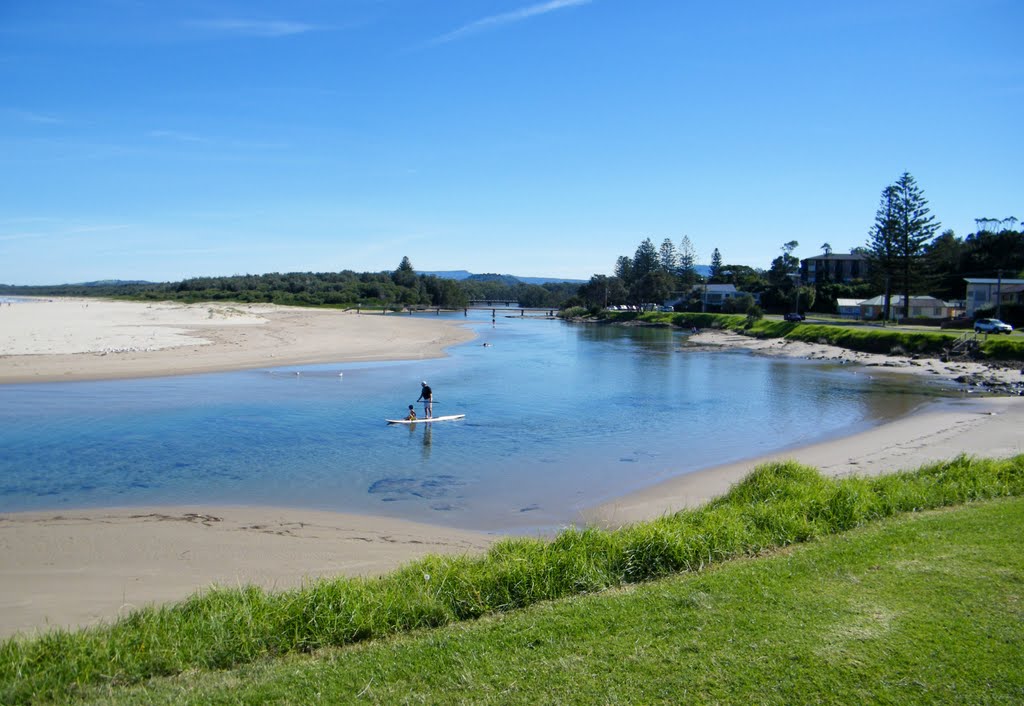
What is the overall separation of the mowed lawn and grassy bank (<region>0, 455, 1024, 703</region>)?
0.29 meters

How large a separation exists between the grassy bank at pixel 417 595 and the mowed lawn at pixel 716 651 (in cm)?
29

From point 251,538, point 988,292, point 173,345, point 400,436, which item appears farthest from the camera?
point 988,292

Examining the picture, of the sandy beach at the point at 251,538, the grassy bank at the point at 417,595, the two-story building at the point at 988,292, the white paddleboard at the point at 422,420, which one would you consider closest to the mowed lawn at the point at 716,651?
the grassy bank at the point at 417,595

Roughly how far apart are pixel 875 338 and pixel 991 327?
737cm

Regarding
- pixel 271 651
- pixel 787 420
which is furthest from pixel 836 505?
pixel 787 420

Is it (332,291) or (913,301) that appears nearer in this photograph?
(913,301)

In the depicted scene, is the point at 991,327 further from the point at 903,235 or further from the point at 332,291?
the point at 332,291

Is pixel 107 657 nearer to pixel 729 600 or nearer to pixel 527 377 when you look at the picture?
pixel 729 600

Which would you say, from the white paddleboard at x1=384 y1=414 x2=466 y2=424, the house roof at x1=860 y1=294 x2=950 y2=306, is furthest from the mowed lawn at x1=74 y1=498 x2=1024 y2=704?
the house roof at x1=860 y1=294 x2=950 y2=306

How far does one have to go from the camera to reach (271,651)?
6074 mm

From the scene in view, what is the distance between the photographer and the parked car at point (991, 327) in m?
48.3

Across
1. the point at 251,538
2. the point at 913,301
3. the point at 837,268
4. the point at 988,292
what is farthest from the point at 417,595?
the point at 837,268

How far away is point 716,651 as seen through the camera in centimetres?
550

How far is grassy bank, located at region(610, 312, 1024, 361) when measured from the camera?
4131 centimetres
